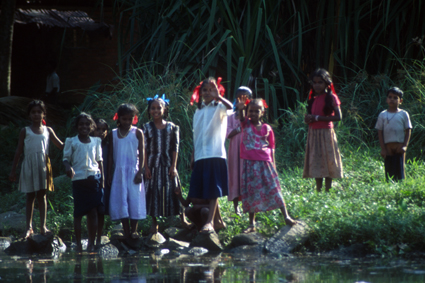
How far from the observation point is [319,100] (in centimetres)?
596

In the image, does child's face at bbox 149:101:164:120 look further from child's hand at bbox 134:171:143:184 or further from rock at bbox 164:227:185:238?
rock at bbox 164:227:185:238

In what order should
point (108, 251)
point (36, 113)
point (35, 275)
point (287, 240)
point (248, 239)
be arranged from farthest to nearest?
point (36, 113)
point (108, 251)
point (248, 239)
point (287, 240)
point (35, 275)

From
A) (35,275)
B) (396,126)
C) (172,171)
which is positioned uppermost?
(396,126)

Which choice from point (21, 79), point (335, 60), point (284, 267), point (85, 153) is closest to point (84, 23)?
point (21, 79)

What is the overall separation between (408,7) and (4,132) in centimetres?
685

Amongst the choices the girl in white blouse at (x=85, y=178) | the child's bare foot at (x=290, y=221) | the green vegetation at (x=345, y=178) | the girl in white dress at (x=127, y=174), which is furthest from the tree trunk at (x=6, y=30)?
the child's bare foot at (x=290, y=221)

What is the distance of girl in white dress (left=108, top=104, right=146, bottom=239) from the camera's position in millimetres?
5457

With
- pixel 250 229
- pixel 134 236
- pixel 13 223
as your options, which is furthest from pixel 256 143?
pixel 13 223

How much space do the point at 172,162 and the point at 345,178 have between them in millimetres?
2305

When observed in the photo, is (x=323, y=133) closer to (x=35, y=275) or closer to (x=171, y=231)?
(x=171, y=231)

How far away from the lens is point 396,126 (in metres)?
6.28

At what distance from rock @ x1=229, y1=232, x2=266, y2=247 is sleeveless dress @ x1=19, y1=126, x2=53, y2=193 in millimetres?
2066

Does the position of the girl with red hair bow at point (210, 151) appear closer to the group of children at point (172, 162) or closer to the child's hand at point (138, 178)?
the group of children at point (172, 162)

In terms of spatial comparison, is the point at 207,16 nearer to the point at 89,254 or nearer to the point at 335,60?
the point at 335,60
